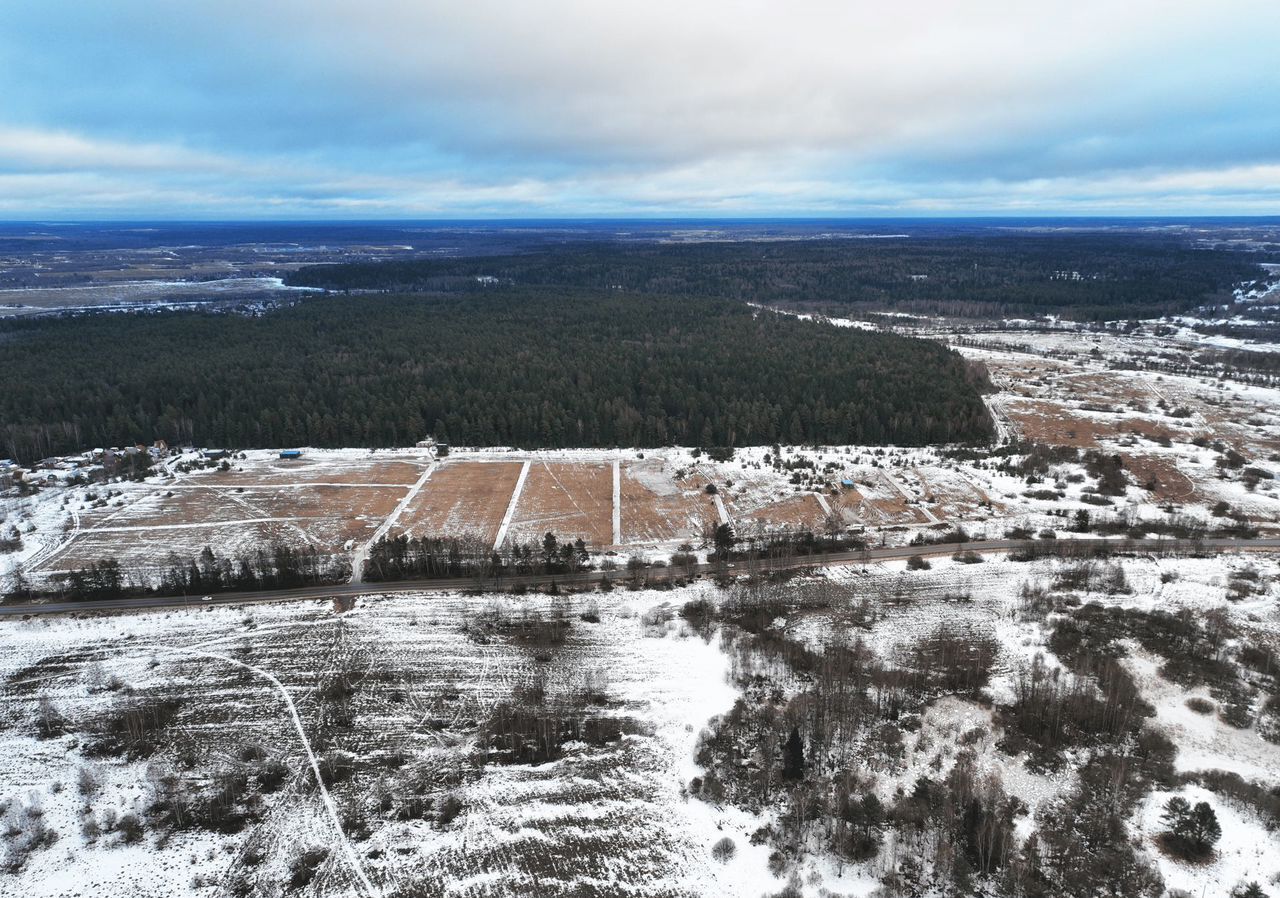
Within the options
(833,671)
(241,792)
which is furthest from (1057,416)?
(241,792)

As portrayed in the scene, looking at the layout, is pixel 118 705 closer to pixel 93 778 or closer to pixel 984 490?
pixel 93 778

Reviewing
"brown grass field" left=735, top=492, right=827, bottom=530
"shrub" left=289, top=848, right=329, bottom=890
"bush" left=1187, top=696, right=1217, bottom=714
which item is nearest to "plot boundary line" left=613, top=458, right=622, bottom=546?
"brown grass field" left=735, top=492, right=827, bottom=530

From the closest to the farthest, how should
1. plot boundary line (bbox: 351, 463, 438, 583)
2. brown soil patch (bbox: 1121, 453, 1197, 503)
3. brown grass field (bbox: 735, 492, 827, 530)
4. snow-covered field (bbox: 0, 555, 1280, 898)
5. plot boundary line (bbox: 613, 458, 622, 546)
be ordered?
snow-covered field (bbox: 0, 555, 1280, 898) < plot boundary line (bbox: 351, 463, 438, 583) < plot boundary line (bbox: 613, 458, 622, 546) < brown grass field (bbox: 735, 492, 827, 530) < brown soil patch (bbox: 1121, 453, 1197, 503)

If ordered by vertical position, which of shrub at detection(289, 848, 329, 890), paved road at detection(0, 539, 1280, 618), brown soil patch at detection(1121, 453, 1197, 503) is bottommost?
shrub at detection(289, 848, 329, 890)

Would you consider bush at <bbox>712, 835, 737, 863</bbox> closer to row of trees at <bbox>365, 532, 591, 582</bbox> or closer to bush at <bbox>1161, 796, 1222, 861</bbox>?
bush at <bbox>1161, 796, 1222, 861</bbox>

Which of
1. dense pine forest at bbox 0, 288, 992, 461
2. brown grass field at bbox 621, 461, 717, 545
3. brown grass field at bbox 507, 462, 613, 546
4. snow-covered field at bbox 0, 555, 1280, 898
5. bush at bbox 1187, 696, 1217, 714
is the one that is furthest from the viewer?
dense pine forest at bbox 0, 288, 992, 461

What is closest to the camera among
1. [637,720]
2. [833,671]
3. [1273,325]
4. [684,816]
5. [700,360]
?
[684,816]

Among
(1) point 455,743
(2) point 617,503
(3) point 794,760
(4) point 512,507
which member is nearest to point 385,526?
(4) point 512,507
